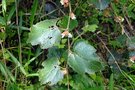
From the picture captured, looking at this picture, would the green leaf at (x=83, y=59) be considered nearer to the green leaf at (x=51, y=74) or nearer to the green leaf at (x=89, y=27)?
the green leaf at (x=51, y=74)

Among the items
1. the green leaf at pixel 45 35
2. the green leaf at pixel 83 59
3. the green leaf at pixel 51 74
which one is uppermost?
the green leaf at pixel 45 35

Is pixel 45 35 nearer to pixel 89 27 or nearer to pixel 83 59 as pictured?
pixel 83 59

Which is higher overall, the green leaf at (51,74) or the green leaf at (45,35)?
the green leaf at (45,35)

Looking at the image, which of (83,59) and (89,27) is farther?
(89,27)

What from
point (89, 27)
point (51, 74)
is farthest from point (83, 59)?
point (89, 27)

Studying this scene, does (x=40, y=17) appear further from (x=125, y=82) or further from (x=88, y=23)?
(x=125, y=82)

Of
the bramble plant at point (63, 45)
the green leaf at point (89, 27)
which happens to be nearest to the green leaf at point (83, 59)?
the bramble plant at point (63, 45)
